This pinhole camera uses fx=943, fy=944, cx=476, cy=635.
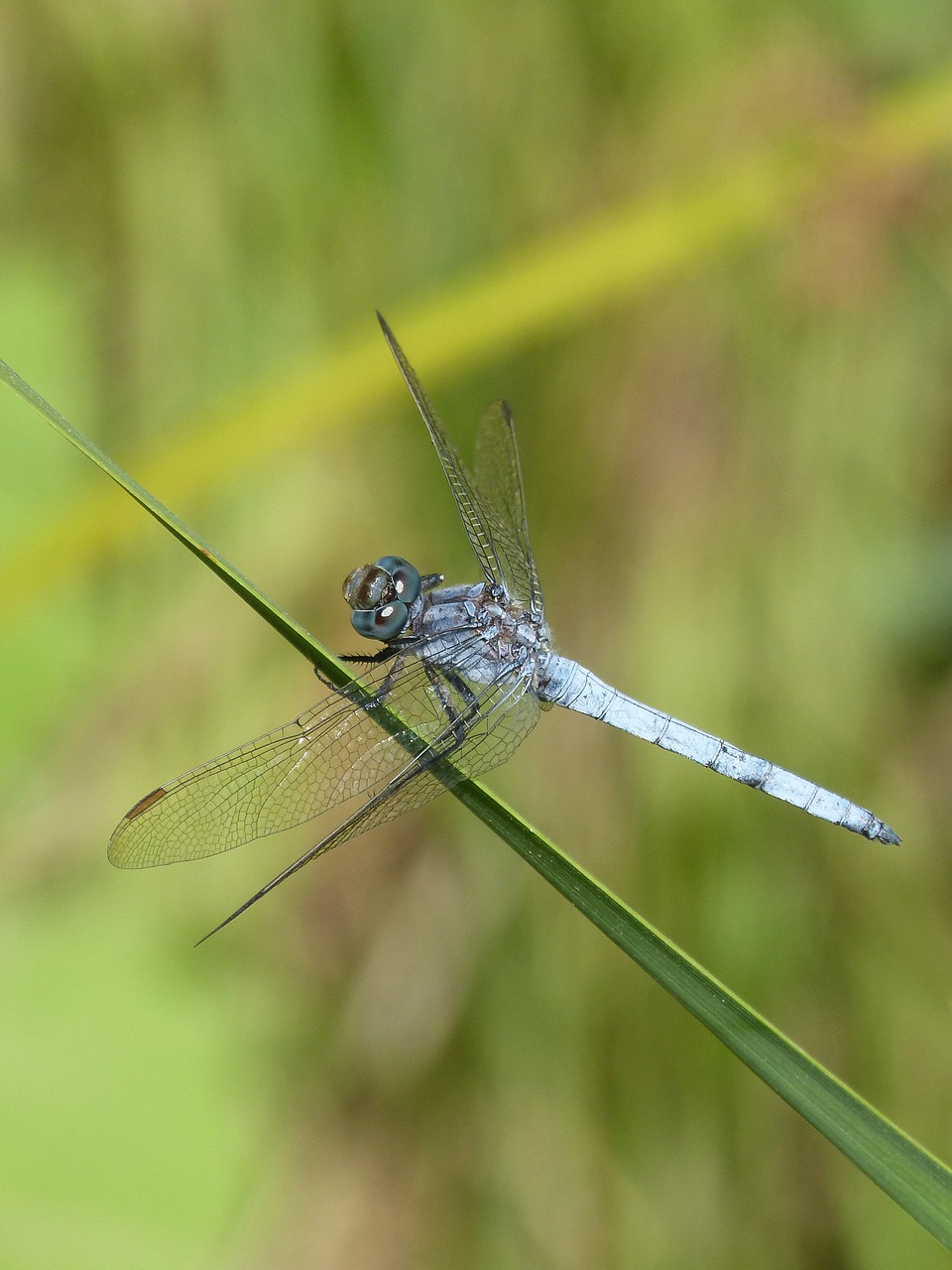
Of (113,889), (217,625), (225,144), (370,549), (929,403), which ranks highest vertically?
(929,403)

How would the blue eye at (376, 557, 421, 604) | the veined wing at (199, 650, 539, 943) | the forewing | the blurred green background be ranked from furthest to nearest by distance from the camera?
the blurred green background, the blue eye at (376, 557, 421, 604), the forewing, the veined wing at (199, 650, 539, 943)

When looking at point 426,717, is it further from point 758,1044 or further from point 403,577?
point 758,1044

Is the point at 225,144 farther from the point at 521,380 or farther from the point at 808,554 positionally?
the point at 808,554

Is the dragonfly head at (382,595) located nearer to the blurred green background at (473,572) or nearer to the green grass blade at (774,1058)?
the blurred green background at (473,572)

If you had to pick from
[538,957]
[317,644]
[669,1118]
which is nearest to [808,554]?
[538,957]

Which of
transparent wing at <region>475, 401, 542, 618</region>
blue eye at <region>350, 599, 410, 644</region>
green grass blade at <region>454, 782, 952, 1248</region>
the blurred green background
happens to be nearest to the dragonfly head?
blue eye at <region>350, 599, 410, 644</region>

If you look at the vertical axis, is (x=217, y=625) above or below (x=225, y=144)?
below

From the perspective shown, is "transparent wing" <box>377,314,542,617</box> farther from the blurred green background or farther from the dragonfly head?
the blurred green background
